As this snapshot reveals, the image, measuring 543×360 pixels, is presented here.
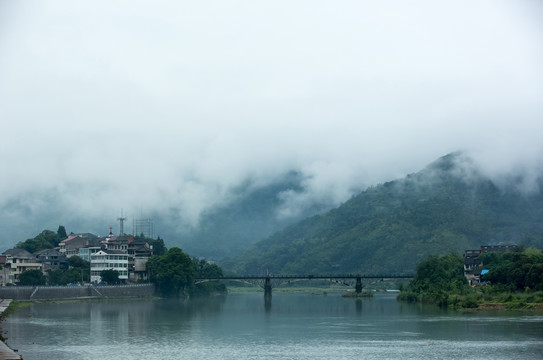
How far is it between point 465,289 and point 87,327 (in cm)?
5346

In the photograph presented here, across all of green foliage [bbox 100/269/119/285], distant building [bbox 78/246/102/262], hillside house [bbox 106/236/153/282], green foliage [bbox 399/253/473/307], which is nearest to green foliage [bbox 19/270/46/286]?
green foliage [bbox 100/269/119/285]

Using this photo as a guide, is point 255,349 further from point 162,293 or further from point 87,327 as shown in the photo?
point 162,293

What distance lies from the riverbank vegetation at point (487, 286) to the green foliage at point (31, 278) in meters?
59.7

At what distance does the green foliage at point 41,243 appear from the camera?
15475 cm

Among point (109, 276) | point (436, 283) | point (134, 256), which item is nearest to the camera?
point (436, 283)

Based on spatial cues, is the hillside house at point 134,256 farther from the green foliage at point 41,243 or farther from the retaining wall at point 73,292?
the green foliage at point 41,243

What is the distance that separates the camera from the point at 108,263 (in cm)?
13912

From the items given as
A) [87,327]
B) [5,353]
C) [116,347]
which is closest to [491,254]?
[87,327]

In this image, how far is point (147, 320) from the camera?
82500mm

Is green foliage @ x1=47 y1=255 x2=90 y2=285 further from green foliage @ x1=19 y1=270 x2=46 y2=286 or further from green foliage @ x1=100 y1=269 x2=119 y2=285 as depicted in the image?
green foliage @ x1=100 y1=269 x2=119 y2=285

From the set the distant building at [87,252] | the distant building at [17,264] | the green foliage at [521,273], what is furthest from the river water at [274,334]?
the distant building at [87,252]

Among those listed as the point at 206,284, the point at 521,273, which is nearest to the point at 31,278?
the point at 206,284

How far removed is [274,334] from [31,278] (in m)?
71.0

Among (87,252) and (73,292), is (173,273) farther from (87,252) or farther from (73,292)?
(87,252)
